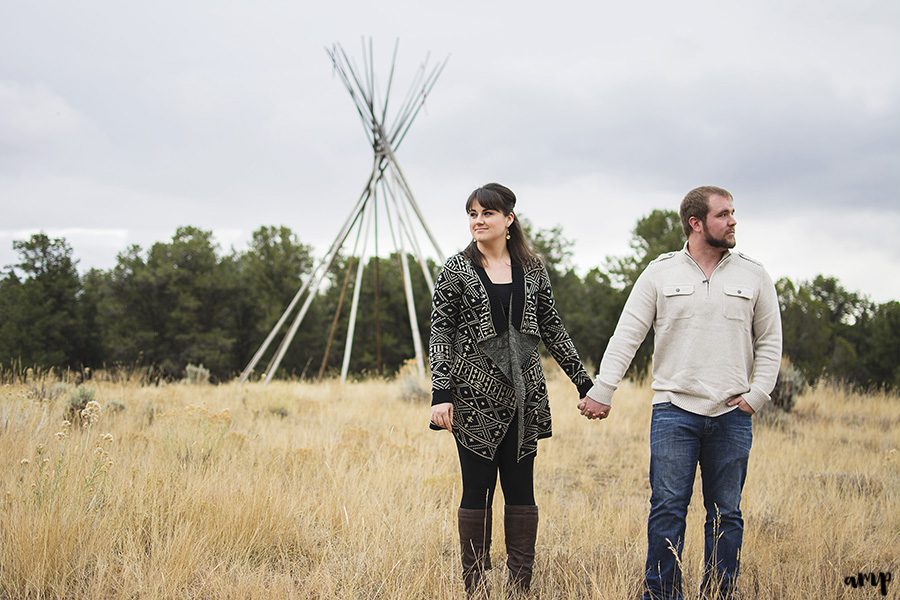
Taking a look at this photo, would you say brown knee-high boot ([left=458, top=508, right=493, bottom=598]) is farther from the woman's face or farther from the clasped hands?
the woman's face

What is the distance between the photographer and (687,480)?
6.84 feet

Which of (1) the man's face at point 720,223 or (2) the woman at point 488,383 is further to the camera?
(2) the woman at point 488,383

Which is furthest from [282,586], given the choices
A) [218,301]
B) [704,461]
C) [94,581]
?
[218,301]

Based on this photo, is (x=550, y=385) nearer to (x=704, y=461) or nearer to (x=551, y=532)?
(x=551, y=532)

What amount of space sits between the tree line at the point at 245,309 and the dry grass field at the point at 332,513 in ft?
55.2

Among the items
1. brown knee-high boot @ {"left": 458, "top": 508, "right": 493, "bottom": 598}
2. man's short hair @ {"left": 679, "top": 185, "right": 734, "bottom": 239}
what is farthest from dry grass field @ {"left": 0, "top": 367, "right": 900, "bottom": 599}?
man's short hair @ {"left": 679, "top": 185, "right": 734, "bottom": 239}

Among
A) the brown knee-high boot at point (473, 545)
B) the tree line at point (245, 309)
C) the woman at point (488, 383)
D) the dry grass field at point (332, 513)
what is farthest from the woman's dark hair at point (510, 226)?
the tree line at point (245, 309)

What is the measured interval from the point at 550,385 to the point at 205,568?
6.57m

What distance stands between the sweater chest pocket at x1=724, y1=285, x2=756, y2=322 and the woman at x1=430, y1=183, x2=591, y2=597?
603 mm

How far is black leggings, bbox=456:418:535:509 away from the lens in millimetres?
2244

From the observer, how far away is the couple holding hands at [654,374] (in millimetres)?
2096

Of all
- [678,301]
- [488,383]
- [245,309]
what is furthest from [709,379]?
[245,309]

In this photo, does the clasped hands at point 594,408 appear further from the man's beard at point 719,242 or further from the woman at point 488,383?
the man's beard at point 719,242

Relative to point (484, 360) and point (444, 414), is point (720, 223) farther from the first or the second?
point (444, 414)
